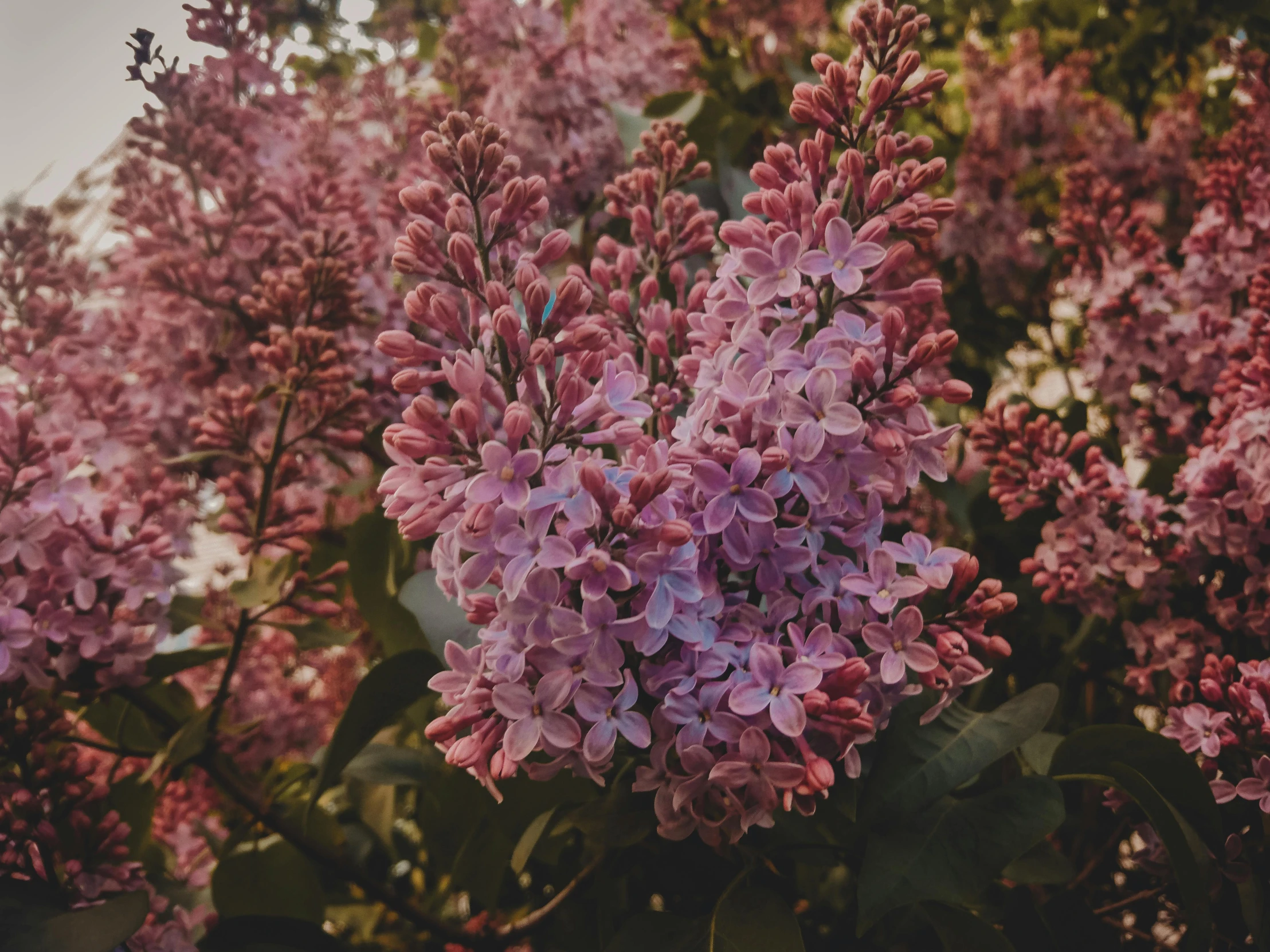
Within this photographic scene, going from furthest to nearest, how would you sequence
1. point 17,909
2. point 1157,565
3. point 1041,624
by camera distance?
point 1041,624 < point 1157,565 < point 17,909

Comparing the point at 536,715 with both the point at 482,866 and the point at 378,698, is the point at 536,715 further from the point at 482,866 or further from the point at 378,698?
the point at 482,866

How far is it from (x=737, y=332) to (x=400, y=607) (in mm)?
461

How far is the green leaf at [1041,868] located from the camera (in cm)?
63

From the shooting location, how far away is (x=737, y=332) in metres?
0.51

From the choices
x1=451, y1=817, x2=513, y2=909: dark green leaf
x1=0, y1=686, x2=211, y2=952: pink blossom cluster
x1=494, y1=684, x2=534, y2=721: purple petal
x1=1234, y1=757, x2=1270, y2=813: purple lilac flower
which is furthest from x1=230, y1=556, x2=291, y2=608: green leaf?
x1=1234, y1=757, x2=1270, y2=813: purple lilac flower

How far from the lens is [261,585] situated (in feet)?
2.60

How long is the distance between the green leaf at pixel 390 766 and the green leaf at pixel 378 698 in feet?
0.43

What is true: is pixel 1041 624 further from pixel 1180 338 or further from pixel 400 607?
pixel 400 607

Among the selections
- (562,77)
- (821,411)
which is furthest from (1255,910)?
(562,77)

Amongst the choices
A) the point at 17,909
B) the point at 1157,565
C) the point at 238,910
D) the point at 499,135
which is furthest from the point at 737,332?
the point at 238,910

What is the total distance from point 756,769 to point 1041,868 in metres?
0.32

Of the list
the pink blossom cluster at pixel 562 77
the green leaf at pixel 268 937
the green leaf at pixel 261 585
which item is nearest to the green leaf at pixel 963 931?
the green leaf at pixel 268 937

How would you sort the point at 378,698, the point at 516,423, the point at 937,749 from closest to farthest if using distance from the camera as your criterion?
the point at 516,423 < the point at 937,749 < the point at 378,698

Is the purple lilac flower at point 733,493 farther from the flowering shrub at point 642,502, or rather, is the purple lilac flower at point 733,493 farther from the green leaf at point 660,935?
the green leaf at point 660,935
